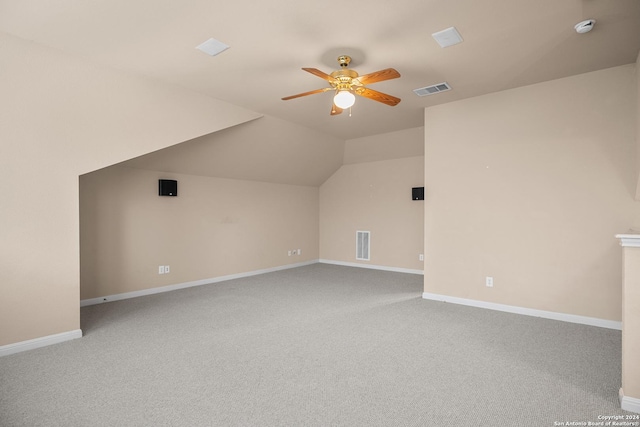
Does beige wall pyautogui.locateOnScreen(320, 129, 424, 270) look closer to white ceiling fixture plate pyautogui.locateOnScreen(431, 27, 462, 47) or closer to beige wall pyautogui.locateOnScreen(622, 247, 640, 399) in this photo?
white ceiling fixture plate pyautogui.locateOnScreen(431, 27, 462, 47)

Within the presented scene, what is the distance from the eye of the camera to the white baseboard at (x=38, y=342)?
2.91m

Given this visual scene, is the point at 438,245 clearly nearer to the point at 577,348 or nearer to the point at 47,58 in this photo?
Result: the point at 577,348

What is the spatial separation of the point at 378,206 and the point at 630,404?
5497 millimetres

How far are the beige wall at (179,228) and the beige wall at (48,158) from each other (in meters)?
1.31

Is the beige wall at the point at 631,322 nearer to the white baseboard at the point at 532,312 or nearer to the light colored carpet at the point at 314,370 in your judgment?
the light colored carpet at the point at 314,370

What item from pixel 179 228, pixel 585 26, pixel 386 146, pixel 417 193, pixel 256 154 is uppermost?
pixel 585 26

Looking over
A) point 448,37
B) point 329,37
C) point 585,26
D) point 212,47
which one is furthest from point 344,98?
point 585,26

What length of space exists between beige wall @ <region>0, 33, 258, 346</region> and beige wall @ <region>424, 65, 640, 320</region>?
13.6 feet

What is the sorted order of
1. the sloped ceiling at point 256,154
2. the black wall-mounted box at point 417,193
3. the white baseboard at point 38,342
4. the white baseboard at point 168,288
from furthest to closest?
the black wall-mounted box at point 417,193 < the sloped ceiling at point 256,154 < the white baseboard at point 168,288 < the white baseboard at point 38,342

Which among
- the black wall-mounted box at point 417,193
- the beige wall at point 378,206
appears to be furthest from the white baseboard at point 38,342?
the black wall-mounted box at point 417,193

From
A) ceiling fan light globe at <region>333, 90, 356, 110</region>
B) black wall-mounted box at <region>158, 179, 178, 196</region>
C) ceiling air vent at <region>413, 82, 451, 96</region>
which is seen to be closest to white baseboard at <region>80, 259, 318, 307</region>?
black wall-mounted box at <region>158, 179, 178, 196</region>

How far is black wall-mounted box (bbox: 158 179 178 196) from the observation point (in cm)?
516

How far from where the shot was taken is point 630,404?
2082 millimetres

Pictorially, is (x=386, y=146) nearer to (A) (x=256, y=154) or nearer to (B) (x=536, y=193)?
(A) (x=256, y=154)
